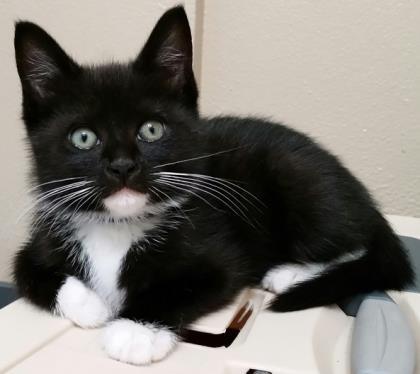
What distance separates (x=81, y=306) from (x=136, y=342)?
14cm

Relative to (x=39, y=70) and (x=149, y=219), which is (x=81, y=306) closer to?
(x=149, y=219)

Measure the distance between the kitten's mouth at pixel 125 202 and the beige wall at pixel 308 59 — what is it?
707 millimetres

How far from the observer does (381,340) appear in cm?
68

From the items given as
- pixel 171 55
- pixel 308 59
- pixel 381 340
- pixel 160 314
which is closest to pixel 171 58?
pixel 171 55

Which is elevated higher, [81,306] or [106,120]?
[106,120]

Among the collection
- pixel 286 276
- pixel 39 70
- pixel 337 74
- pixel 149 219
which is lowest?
pixel 286 276

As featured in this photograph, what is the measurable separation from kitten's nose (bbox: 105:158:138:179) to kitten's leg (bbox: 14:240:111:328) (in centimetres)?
22

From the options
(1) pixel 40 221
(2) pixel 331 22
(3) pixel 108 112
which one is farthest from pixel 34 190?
(2) pixel 331 22

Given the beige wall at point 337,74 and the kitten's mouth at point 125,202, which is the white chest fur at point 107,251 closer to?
the kitten's mouth at point 125,202

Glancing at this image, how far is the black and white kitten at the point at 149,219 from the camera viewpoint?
2.48 ft

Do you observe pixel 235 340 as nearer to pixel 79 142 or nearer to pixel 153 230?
pixel 153 230

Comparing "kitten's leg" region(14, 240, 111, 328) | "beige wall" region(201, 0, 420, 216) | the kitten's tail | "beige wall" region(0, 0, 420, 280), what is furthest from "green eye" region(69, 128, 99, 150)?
"beige wall" region(201, 0, 420, 216)

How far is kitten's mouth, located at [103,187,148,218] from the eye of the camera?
0.74 metres

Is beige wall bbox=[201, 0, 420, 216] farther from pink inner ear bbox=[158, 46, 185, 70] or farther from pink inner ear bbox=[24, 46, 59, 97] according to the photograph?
pink inner ear bbox=[24, 46, 59, 97]
